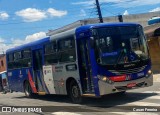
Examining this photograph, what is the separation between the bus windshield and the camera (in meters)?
13.3

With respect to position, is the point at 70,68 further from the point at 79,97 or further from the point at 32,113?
the point at 32,113

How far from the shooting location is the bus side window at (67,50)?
14695 millimetres

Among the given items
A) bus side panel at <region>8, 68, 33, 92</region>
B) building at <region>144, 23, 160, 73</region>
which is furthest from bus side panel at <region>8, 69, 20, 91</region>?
building at <region>144, 23, 160, 73</region>

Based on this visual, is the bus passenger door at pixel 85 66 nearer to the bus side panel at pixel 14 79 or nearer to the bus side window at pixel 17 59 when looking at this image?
the bus side window at pixel 17 59

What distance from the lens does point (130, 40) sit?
13930 millimetres

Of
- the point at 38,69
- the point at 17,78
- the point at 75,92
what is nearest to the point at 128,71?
the point at 75,92

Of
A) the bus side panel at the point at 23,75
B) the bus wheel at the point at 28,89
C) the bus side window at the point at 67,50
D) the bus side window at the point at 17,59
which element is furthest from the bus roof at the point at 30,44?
the bus wheel at the point at 28,89

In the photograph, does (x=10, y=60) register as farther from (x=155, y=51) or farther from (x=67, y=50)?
(x=155, y=51)

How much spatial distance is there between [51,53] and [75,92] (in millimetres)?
2604

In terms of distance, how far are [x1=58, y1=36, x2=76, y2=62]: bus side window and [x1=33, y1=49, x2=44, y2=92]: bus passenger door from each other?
8.23 ft

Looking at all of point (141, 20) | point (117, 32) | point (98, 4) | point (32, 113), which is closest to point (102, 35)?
point (117, 32)

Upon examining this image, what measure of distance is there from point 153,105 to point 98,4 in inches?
1143

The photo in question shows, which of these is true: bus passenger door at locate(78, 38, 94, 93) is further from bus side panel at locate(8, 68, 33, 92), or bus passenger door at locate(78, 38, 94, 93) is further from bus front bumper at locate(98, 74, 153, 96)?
bus side panel at locate(8, 68, 33, 92)

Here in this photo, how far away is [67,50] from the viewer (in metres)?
15.2
